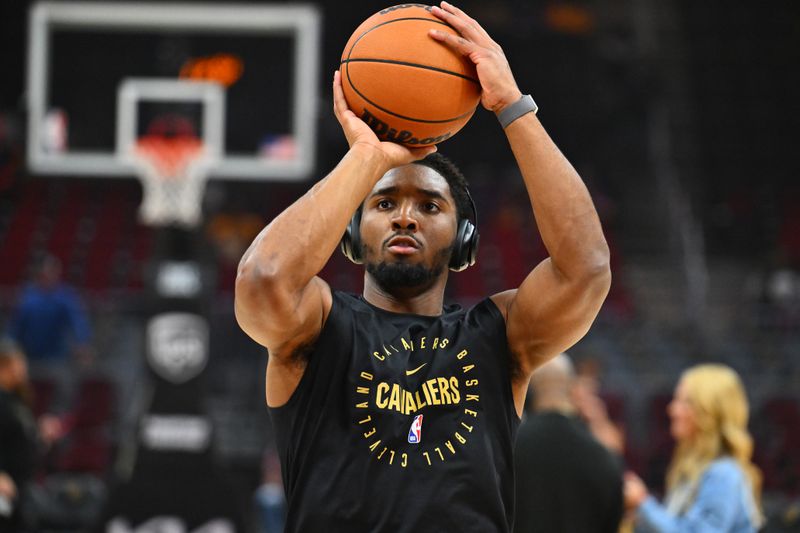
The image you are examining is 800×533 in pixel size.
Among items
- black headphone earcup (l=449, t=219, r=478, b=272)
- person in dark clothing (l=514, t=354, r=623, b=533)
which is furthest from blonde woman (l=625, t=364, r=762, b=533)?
black headphone earcup (l=449, t=219, r=478, b=272)

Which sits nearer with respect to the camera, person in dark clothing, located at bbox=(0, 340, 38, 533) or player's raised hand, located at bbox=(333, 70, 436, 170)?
player's raised hand, located at bbox=(333, 70, 436, 170)

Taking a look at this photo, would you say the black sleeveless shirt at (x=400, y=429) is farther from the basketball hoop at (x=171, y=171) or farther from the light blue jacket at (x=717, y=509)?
the basketball hoop at (x=171, y=171)

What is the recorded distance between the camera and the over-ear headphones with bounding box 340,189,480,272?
2.56 metres

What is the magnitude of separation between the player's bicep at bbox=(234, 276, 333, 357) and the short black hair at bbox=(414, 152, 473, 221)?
1.39 feet

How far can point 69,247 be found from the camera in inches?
580

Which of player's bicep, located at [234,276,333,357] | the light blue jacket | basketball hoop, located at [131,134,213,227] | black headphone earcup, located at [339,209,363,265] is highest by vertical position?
black headphone earcup, located at [339,209,363,265]

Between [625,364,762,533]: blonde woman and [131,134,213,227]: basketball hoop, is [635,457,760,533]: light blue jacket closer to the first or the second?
[625,364,762,533]: blonde woman

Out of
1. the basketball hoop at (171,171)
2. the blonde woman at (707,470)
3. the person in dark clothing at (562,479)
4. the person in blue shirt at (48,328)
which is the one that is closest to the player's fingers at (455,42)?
the person in dark clothing at (562,479)

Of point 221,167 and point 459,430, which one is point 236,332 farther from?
point 459,430

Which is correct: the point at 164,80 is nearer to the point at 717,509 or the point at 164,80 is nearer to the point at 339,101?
the point at 717,509

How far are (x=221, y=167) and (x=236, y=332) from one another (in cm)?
298

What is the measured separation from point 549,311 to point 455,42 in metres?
0.64

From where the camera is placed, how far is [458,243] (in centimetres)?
256

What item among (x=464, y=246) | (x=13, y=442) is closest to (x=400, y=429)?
(x=464, y=246)
